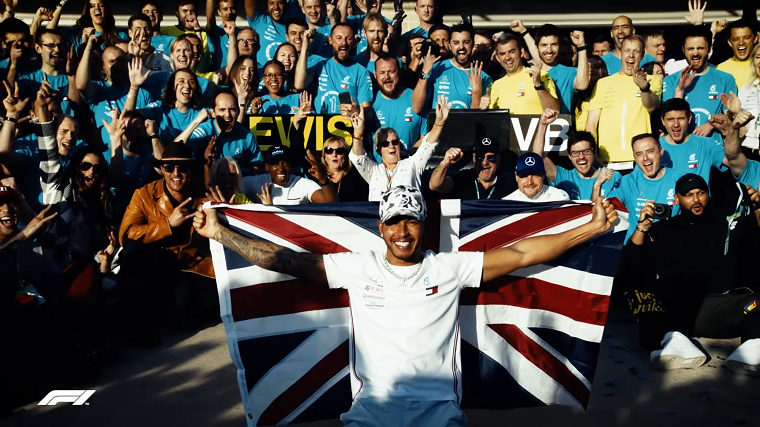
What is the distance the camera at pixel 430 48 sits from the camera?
979cm

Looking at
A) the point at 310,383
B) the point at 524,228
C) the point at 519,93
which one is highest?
the point at 519,93

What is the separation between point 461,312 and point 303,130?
422 cm

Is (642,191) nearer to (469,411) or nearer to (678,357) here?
(678,357)

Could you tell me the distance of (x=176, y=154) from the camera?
27.2ft

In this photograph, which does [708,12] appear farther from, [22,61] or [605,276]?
[22,61]

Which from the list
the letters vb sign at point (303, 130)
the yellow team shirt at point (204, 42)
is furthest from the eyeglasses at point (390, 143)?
the yellow team shirt at point (204, 42)

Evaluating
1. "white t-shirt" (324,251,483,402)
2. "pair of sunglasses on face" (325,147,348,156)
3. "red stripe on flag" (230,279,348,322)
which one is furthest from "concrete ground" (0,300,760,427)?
"pair of sunglasses on face" (325,147,348,156)

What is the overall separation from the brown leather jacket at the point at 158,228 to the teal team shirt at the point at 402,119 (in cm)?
233

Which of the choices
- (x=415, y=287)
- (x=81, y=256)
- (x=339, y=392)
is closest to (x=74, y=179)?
(x=81, y=256)

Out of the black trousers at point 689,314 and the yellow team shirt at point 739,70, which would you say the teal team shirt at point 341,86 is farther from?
the yellow team shirt at point 739,70

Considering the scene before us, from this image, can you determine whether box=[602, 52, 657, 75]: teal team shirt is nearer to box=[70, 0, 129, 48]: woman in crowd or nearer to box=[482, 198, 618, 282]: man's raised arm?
box=[482, 198, 618, 282]: man's raised arm

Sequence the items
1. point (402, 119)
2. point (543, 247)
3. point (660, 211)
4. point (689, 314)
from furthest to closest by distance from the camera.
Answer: point (402, 119) < point (660, 211) < point (689, 314) < point (543, 247)

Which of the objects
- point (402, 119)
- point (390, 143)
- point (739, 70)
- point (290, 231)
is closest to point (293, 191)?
point (390, 143)

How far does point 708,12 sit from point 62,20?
9.88 m
